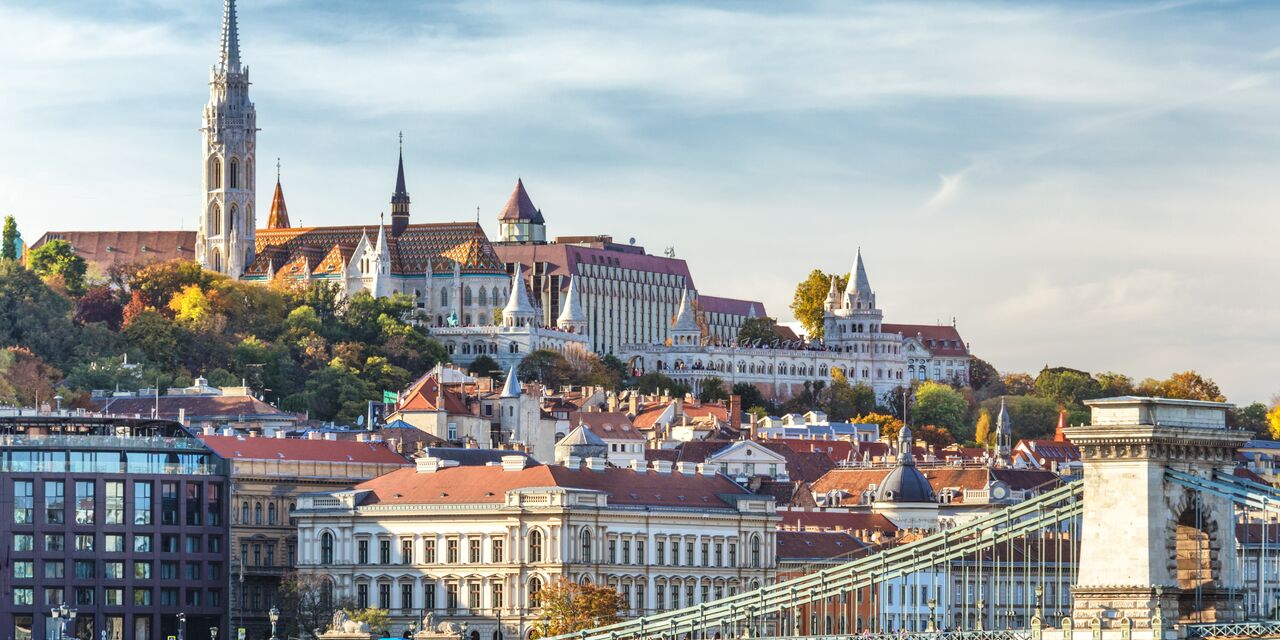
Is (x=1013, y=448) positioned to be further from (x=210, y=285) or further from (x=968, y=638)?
(x=968, y=638)

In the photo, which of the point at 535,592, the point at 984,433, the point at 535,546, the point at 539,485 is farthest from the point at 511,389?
the point at 535,592

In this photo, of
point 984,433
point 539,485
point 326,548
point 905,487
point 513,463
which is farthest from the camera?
point 984,433

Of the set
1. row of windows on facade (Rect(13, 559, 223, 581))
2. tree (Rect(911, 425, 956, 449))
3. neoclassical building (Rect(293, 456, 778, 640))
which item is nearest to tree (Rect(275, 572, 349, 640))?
neoclassical building (Rect(293, 456, 778, 640))

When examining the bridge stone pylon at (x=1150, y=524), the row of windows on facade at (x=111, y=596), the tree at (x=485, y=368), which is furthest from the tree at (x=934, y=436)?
the bridge stone pylon at (x=1150, y=524)

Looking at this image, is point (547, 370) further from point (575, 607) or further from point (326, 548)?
point (575, 607)

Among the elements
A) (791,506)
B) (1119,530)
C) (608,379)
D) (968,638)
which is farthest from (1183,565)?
(608,379)

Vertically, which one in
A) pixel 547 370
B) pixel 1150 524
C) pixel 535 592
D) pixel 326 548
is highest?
pixel 547 370
